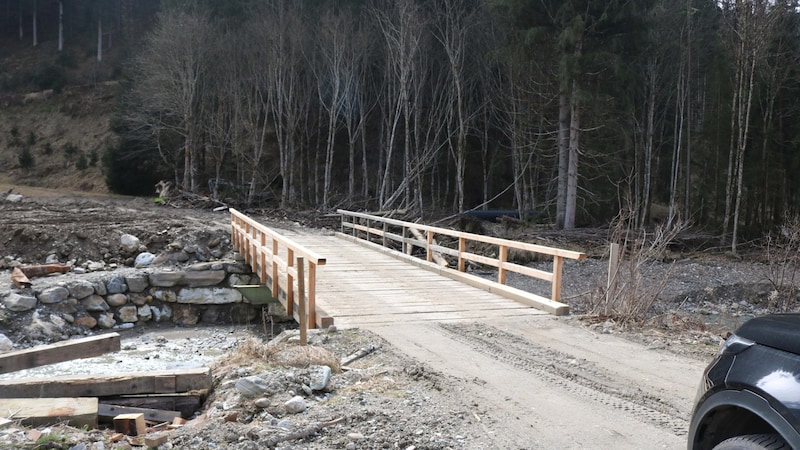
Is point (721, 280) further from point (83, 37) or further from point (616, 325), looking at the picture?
point (83, 37)

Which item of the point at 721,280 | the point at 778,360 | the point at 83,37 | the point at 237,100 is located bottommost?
the point at 721,280

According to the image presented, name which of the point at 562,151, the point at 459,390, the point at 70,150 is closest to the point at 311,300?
the point at 459,390

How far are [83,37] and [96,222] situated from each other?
45888 mm

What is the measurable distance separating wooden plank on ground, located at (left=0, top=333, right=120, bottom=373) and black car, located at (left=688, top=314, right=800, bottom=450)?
19.0 ft

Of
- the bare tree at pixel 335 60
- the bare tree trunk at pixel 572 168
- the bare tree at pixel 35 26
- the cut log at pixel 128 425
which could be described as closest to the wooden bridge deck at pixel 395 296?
the cut log at pixel 128 425

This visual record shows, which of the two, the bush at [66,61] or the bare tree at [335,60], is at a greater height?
the bush at [66,61]

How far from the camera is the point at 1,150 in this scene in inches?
1641

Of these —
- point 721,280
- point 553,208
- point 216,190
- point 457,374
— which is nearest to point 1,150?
point 216,190

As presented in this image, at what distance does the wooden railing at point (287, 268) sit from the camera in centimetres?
820

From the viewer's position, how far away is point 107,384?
251 inches

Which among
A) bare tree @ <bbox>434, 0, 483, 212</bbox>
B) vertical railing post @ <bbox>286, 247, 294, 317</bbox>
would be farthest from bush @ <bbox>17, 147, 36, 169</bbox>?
vertical railing post @ <bbox>286, 247, 294, 317</bbox>

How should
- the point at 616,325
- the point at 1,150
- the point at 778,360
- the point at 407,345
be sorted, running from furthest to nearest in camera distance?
the point at 1,150 < the point at 616,325 < the point at 407,345 < the point at 778,360

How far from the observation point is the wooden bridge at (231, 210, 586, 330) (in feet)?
28.9

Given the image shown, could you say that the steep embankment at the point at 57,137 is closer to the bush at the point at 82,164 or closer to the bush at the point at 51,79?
the bush at the point at 82,164
